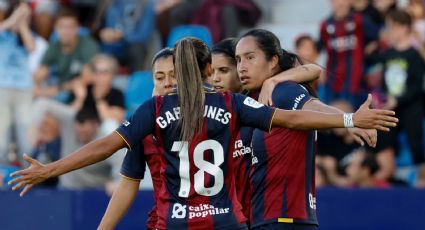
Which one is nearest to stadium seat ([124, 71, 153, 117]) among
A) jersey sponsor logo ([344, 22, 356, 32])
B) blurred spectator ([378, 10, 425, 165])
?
jersey sponsor logo ([344, 22, 356, 32])

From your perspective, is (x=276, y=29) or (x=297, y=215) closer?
(x=297, y=215)

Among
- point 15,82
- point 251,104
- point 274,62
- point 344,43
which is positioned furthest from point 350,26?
point 251,104

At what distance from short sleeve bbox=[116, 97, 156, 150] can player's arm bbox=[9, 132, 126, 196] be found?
1.5 inches

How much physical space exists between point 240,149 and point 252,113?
658 mm

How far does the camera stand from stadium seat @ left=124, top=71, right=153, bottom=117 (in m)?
11.9

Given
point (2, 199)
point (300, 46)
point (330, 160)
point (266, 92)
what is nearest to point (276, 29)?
point (300, 46)

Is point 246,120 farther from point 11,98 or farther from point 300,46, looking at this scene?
point 11,98

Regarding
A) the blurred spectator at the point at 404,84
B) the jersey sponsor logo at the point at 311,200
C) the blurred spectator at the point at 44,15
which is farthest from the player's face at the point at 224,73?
the blurred spectator at the point at 44,15

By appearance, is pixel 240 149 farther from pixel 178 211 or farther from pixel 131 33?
pixel 131 33

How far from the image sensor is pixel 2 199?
30.5ft

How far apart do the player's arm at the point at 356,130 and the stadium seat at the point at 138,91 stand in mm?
5775

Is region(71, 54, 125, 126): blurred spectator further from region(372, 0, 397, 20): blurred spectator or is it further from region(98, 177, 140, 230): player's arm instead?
region(98, 177, 140, 230): player's arm

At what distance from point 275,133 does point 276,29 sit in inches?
275

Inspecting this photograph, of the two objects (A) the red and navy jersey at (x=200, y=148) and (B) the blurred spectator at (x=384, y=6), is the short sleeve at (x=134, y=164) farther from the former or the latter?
(B) the blurred spectator at (x=384, y=6)
